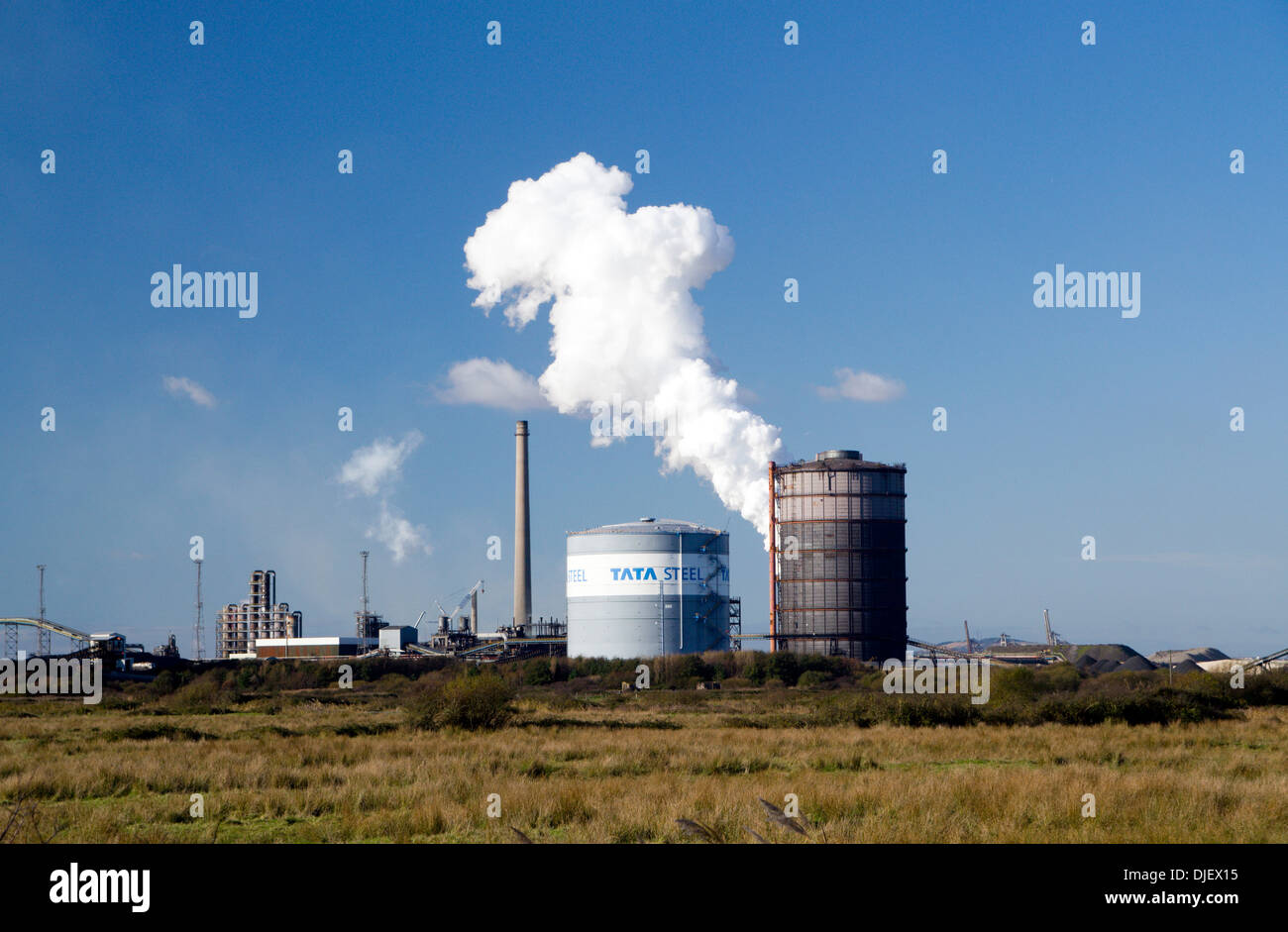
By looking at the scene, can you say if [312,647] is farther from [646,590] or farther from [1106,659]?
[1106,659]

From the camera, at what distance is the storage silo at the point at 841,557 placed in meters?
88.4

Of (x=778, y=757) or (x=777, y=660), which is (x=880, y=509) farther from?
(x=778, y=757)

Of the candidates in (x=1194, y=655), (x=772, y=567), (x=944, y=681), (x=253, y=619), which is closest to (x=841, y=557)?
(x=772, y=567)

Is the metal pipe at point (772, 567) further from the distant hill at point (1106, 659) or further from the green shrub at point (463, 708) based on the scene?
the green shrub at point (463, 708)

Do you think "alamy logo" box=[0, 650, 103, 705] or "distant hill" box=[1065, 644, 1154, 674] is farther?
"distant hill" box=[1065, 644, 1154, 674]

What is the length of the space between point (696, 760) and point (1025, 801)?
976cm

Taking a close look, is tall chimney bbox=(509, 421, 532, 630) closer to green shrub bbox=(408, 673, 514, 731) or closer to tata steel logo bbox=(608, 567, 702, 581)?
tata steel logo bbox=(608, 567, 702, 581)

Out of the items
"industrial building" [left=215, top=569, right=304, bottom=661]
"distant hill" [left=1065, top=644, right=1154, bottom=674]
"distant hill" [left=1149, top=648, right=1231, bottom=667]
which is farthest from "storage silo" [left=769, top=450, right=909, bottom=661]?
"industrial building" [left=215, top=569, right=304, bottom=661]

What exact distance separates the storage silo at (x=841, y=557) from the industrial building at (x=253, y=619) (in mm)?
66772

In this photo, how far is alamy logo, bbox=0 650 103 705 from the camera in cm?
7050
